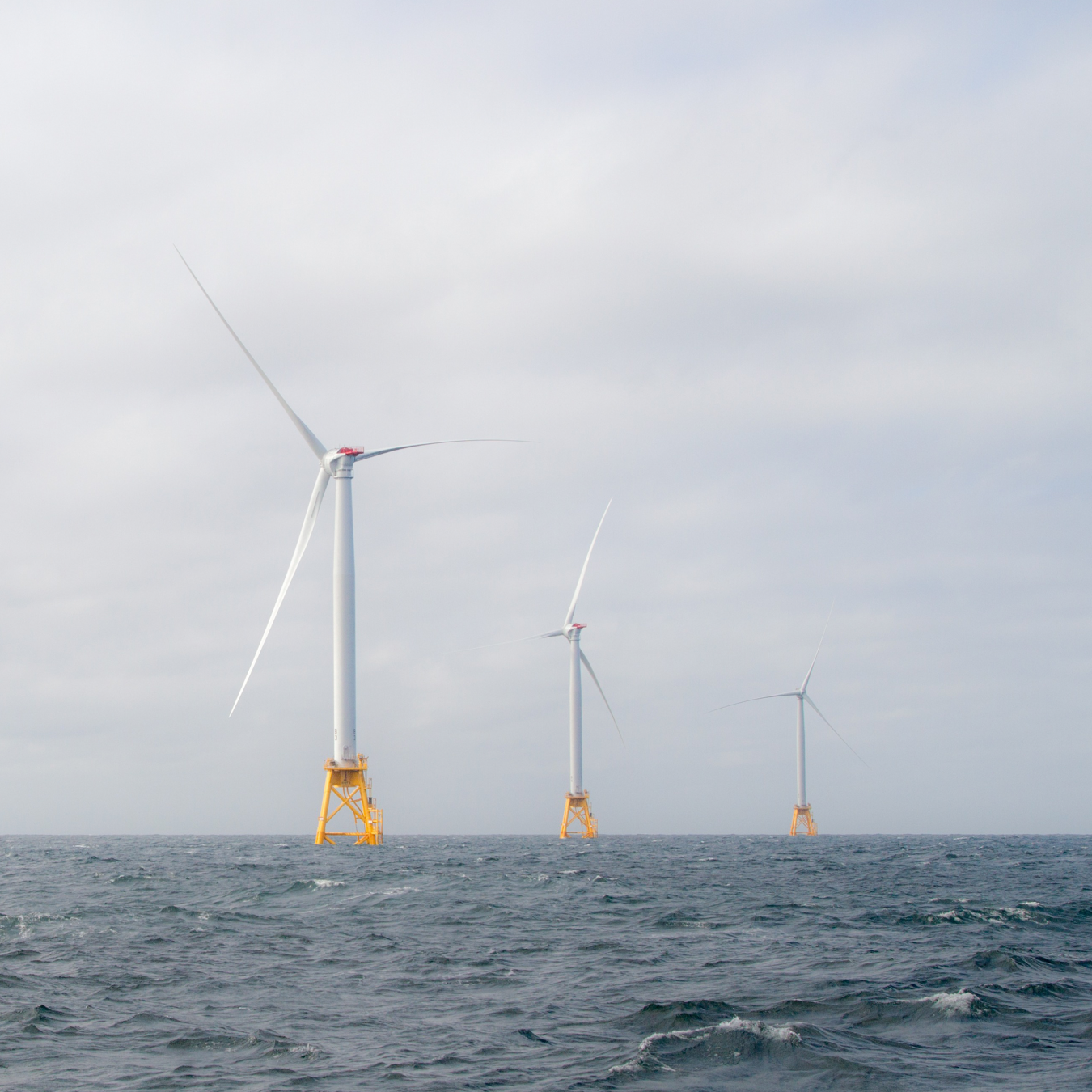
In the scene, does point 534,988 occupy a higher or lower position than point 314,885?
lower

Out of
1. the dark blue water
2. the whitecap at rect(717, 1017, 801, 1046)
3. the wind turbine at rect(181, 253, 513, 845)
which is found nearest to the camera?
the dark blue water

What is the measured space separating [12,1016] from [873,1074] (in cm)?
1953

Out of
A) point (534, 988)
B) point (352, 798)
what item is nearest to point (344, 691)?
point (352, 798)

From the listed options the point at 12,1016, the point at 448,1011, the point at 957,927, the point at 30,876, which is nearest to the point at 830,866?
the point at 957,927

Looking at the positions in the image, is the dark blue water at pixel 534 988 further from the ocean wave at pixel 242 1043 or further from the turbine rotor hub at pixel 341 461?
the turbine rotor hub at pixel 341 461

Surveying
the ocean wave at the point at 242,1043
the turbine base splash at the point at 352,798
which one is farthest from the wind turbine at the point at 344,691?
the ocean wave at the point at 242,1043

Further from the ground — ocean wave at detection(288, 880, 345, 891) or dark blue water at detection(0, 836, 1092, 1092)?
ocean wave at detection(288, 880, 345, 891)

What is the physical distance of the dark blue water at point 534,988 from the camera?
20328 mm

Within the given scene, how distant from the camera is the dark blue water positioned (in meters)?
20.3

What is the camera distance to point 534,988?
28219 mm

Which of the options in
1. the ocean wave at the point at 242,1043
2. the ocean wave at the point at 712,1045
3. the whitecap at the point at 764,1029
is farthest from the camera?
the whitecap at the point at 764,1029

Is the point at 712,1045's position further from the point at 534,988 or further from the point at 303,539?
the point at 303,539

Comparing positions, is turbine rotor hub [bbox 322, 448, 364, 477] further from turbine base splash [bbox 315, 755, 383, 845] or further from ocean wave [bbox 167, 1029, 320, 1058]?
ocean wave [bbox 167, 1029, 320, 1058]

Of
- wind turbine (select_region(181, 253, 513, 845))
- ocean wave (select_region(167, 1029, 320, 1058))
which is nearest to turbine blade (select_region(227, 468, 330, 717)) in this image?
Result: wind turbine (select_region(181, 253, 513, 845))
